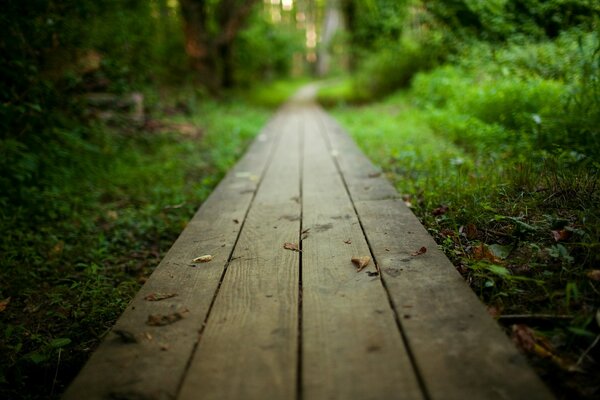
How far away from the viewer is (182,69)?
1127 centimetres

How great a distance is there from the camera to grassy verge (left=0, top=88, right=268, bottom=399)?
1.78 meters

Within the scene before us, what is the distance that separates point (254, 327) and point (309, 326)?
0.20m

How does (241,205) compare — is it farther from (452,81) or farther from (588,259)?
(452,81)

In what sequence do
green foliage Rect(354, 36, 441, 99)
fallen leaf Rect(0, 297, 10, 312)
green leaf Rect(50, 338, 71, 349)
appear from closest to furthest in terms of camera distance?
1. green leaf Rect(50, 338, 71, 349)
2. fallen leaf Rect(0, 297, 10, 312)
3. green foliage Rect(354, 36, 441, 99)

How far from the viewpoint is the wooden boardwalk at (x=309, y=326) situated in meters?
1.13

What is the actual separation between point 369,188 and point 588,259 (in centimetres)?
160

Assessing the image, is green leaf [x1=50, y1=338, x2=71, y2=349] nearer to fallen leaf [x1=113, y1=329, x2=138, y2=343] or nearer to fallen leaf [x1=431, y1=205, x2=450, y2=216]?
fallen leaf [x1=113, y1=329, x2=138, y2=343]

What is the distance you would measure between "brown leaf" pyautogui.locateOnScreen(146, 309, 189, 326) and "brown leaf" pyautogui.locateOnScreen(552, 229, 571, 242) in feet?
5.72

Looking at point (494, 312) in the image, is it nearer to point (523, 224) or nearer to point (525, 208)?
point (523, 224)

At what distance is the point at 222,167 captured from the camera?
4699 mm

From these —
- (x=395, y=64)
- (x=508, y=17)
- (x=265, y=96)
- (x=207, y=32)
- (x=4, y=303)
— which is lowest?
(x=4, y=303)

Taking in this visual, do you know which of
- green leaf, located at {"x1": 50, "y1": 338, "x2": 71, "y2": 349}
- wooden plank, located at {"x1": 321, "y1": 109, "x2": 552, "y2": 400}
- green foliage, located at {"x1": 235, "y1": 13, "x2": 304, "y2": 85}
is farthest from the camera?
green foliage, located at {"x1": 235, "y1": 13, "x2": 304, "y2": 85}

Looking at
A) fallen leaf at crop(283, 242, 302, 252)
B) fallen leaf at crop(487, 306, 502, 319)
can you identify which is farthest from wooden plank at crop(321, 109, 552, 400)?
fallen leaf at crop(283, 242, 302, 252)

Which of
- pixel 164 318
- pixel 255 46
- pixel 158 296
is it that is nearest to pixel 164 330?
pixel 164 318
